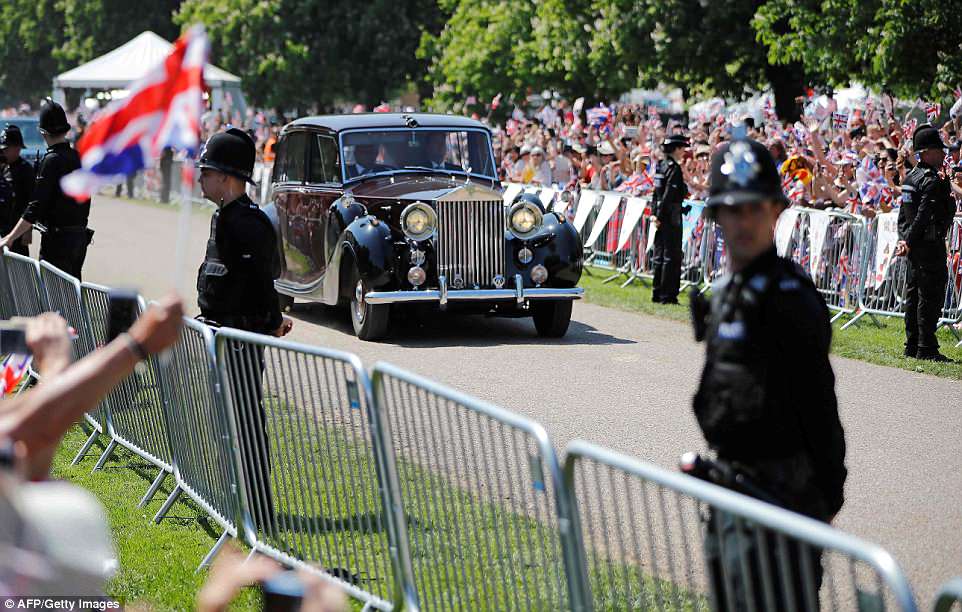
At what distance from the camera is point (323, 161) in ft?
46.9

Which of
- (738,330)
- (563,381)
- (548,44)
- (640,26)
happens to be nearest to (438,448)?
(738,330)

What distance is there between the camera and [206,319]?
7.04 m

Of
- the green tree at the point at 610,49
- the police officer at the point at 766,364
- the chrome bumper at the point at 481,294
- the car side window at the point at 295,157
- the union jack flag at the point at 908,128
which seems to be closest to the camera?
the police officer at the point at 766,364

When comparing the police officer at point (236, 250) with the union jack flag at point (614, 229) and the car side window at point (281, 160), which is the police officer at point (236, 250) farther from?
the union jack flag at point (614, 229)

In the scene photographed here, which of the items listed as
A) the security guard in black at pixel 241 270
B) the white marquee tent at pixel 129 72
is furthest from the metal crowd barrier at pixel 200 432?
the white marquee tent at pixel 129 72

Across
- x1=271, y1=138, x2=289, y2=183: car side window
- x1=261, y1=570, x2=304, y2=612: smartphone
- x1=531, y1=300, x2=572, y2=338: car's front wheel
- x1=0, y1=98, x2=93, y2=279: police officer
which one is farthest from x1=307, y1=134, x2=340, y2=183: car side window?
x1=261, y1=570, x2=304, y2=612: smartphone

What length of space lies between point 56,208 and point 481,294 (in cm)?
402

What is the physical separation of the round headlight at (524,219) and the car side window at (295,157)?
2.45 meters

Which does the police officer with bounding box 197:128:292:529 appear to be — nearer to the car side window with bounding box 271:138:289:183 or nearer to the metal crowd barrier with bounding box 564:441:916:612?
the metal crowd barrier with bounding box 564:441:916:612

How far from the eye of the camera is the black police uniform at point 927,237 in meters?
11.6

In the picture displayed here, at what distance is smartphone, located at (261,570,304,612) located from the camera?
2.87 metres

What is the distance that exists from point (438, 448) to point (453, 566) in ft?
1.37

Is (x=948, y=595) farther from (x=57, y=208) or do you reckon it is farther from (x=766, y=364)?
(x=57, y=208)

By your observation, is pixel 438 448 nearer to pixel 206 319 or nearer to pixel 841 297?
pixel 206 319
